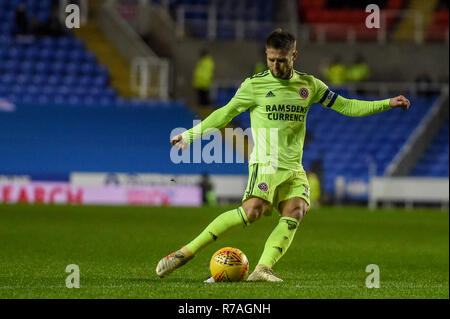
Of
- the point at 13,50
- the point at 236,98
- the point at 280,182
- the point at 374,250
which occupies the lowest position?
the point at 374,250

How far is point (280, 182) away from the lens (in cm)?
827

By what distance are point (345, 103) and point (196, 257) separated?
355 centimetres

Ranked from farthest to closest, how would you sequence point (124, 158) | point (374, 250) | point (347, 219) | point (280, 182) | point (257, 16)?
1. point (257, 16)
2. point (124, 158)
3. point (347, 219)
4. point (374, 250)
5. point (280, 182)

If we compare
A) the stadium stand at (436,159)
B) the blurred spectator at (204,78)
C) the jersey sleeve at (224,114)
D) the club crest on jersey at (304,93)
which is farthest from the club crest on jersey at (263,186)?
the blurred spectator at (204,78)

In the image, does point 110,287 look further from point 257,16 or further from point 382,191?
point 257,16

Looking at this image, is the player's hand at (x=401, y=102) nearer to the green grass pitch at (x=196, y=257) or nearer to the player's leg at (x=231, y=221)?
the player's leg at (x=231, y=221)

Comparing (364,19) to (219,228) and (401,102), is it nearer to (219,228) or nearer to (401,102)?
(401,102)

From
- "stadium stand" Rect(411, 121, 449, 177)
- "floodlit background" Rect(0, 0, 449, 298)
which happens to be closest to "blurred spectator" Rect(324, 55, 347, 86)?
"floodlit background" Rect(0, 0, 449, 298)

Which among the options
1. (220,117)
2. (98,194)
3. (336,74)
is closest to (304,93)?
(220,117)

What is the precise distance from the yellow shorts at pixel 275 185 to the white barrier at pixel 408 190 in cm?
1887

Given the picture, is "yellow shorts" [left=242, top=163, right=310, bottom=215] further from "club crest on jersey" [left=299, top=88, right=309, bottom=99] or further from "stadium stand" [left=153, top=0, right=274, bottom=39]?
"stadium stand" [left=153, top=0, right=274, bottom=39]

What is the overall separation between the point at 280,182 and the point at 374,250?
5.49 m

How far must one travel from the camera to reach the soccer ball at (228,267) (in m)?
8.23
